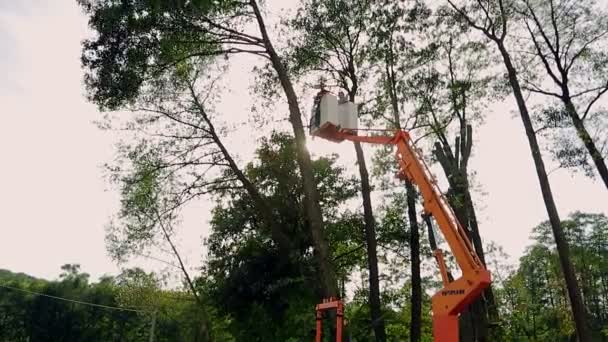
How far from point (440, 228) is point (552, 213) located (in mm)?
6605

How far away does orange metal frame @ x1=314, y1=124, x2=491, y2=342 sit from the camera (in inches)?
209

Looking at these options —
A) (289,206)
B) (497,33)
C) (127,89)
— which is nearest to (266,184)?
(289,206)

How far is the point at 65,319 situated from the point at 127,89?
102ft

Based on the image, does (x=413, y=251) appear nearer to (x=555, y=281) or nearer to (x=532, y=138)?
(x=532, y=138)

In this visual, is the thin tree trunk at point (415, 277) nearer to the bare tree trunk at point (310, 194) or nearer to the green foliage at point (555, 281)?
the bare tree trunk at point (310, 194)

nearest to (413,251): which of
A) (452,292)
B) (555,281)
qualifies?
(452,292)

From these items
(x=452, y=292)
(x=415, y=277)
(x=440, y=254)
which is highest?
(x=415, y=277)

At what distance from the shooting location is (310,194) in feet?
31.1

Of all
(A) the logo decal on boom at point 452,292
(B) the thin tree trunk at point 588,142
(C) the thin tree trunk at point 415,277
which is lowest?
(A) the logo decal on boom at point 452,292

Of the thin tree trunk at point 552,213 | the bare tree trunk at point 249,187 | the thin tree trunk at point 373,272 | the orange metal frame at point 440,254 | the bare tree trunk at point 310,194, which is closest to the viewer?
the orange metal frame at point 440,254

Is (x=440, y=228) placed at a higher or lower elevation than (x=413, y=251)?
lower

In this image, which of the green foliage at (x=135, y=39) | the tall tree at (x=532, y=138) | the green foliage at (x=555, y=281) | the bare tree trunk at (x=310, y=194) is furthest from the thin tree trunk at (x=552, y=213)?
the green foliage at (x=555, y=281)

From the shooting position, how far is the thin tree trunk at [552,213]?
1020cm

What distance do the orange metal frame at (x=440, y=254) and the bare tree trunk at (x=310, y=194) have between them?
2406mm
